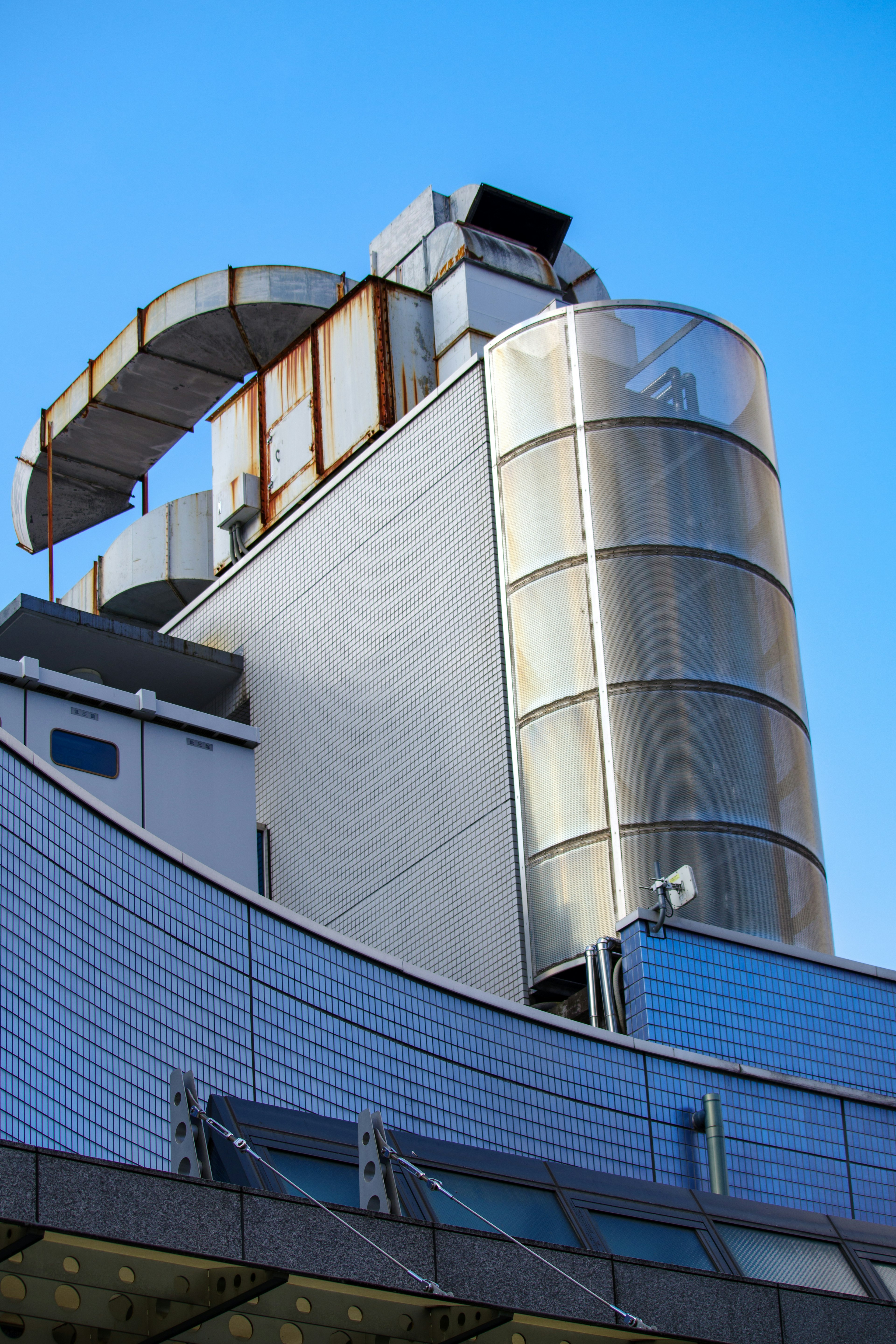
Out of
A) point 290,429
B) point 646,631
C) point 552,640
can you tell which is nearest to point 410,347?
point 290,429

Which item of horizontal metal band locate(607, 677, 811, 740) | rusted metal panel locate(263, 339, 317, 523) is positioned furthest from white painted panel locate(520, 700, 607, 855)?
rusted metal panel locate(263, 339, 317, 523)

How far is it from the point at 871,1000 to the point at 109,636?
35.0 feet

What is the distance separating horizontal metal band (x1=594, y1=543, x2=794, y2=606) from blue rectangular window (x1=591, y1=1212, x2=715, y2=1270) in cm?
898

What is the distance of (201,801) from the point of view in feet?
62.5

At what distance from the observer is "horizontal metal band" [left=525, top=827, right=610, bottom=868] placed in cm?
1700

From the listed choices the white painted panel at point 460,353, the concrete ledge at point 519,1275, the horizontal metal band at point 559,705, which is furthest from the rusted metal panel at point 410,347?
the concrete ledge at point 519,1275

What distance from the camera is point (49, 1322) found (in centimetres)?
605

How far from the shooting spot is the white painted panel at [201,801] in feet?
61.3

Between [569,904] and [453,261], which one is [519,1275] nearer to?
[569,904]

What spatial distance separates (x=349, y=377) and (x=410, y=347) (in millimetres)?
893

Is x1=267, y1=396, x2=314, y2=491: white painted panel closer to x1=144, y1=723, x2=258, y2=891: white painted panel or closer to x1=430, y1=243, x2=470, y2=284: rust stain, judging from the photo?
x1=430, y1=243, x2=470, y2=284: rust stain

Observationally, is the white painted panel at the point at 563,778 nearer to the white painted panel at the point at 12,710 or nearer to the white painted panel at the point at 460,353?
the white painted panel at the point at 12,710

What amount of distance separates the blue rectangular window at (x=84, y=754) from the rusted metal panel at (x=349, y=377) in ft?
18.2

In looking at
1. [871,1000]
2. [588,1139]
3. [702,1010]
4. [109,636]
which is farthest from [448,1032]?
[109,636]
